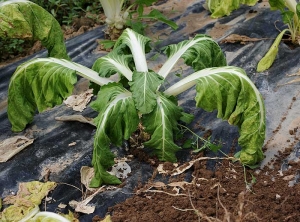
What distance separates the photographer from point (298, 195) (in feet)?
7.52

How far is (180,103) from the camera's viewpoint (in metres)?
3.16

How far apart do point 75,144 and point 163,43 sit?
4.38 feet

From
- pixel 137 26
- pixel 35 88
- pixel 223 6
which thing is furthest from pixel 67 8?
pixel 35 88

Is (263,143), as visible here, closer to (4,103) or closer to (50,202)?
(50,202)

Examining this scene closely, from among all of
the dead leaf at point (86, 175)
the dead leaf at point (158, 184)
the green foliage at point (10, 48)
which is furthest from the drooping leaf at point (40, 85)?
the green foliage at point (10, 48)

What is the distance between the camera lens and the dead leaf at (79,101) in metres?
3.22

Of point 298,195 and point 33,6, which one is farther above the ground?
point 33,6

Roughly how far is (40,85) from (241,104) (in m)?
1.13

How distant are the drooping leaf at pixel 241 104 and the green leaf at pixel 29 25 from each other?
1.12 meters

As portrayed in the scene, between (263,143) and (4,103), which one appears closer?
(263,143)

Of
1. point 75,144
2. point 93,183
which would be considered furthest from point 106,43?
point 93,183

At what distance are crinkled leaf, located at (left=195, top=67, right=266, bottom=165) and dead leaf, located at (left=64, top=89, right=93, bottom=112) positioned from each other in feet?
3.23

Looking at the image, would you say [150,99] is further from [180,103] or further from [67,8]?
[67,8]

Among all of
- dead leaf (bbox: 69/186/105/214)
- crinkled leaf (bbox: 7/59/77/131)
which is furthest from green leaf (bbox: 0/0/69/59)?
dead leaf (bbox: 69/186/105/214)
